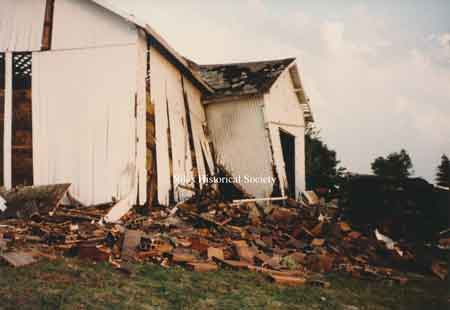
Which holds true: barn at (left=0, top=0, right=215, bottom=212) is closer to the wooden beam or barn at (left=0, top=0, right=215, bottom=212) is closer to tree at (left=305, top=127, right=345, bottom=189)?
the wooden beam

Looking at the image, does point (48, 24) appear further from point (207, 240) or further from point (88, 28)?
point (207, 240)

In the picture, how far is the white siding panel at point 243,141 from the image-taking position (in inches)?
509

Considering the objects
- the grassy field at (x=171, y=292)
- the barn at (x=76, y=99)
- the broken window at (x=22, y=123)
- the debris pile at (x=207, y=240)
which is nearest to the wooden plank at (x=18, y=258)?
the debris pile at (x=207, y=240)

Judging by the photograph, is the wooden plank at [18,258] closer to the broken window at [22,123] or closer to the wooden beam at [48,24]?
the broken window at [22,123]

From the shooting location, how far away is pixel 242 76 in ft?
45.5

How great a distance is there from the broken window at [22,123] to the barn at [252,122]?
6110 mm

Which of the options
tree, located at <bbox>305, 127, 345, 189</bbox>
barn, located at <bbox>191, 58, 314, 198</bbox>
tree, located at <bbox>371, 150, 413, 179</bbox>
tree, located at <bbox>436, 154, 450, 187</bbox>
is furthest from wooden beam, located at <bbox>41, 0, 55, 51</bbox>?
tree, located at <bbox>371, 150, 413, 179</bbox>

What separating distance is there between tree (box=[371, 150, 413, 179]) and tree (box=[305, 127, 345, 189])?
23.7 meters

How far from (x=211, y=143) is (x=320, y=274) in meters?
8.17

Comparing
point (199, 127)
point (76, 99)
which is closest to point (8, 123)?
point (76, 99)

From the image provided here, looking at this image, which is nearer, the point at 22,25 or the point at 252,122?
the point at 22,25

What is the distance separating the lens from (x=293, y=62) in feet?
47.1

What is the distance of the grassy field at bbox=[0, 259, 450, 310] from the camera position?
3.64 meters

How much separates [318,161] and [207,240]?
1921cm
